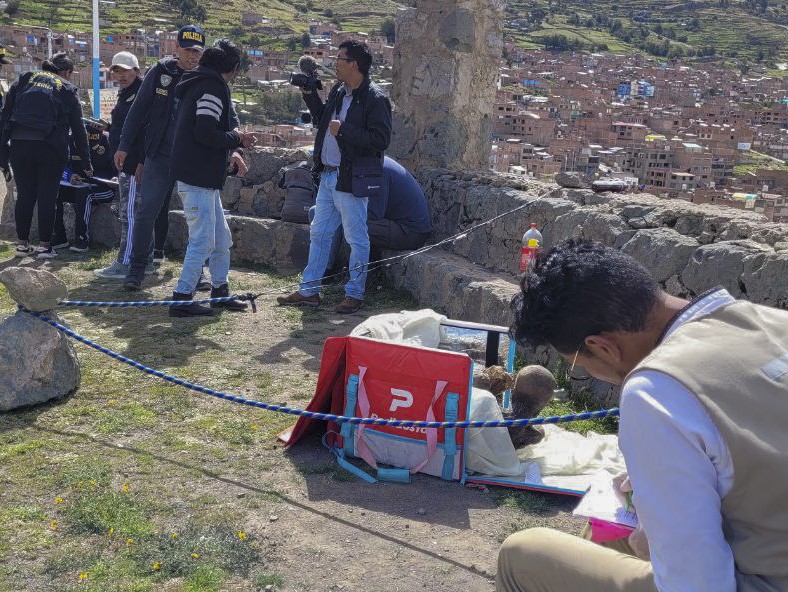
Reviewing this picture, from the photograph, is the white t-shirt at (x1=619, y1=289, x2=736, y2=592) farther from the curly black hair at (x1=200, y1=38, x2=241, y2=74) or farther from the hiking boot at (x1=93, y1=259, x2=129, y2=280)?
the hiking boot at (x1=93, y1=259, x2=129, y2=280)

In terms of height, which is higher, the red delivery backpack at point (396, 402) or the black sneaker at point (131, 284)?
the red delivery backpack at point (396, 402)

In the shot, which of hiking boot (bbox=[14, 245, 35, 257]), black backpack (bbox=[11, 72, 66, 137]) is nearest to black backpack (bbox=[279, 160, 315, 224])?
black backpack (bbox=[11, 72, 66, 137])

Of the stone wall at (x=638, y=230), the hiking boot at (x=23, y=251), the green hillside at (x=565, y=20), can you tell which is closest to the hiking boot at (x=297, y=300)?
the stone wall at (x=638, y=230)

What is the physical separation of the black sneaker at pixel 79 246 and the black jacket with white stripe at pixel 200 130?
8.12 ft

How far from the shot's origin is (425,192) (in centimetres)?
730

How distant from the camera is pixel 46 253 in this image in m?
7.43

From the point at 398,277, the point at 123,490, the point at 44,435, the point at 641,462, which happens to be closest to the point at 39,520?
the point at 123,490

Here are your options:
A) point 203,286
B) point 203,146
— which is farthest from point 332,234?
point 203,286

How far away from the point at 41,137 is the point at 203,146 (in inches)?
81.8

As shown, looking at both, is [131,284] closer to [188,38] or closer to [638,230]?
[188,38]

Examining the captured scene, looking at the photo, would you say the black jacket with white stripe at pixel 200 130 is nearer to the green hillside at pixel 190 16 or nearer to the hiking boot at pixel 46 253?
the hiking boot at pixel 46 253

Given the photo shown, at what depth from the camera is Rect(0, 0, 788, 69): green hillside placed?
5150 cm

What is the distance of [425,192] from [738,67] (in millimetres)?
64231

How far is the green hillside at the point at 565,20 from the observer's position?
51.5 meters
